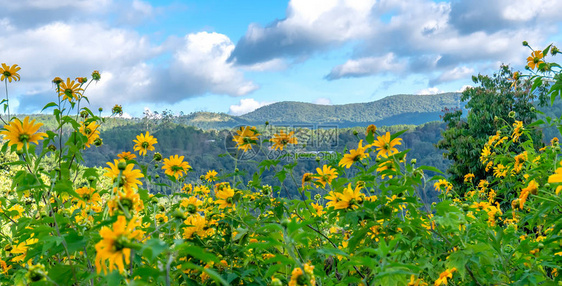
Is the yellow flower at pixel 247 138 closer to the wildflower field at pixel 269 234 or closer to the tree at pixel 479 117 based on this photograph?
the wildflower field at pixel 269 234

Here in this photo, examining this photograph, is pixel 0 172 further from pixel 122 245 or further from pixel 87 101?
pixel 122 245

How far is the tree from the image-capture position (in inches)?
442

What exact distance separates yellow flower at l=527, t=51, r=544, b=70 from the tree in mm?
8322

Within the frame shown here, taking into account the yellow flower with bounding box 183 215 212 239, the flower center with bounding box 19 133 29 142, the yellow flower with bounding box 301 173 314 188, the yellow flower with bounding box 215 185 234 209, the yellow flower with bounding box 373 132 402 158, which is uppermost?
the flower center with bounding box 19 133 29 142

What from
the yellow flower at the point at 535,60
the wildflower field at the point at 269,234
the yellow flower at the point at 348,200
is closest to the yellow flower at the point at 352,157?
the wildflower field at the point at 269,234

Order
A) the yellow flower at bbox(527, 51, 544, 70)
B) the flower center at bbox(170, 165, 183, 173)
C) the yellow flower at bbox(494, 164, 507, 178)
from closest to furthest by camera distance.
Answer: the flower center at bbox(170, 165, 183, 173), the yellow flower at bbox(527, 51, 544, 70), the yellow flower at bbox(494, 164, 507, 178)

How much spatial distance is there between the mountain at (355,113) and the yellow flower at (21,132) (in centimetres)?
8391

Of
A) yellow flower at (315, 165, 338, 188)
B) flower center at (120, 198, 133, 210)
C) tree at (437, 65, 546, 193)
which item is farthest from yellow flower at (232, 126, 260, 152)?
tree at (437, 65, 546, 193)

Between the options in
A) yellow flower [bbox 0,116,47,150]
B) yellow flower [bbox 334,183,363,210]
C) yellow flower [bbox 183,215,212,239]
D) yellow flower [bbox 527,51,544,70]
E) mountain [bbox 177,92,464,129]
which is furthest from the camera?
mountain [bbox 177,92,464,129]

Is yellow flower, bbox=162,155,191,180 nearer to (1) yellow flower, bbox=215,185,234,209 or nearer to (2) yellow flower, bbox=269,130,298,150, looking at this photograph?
(1) yellow flower, bbox=215,185,234,209

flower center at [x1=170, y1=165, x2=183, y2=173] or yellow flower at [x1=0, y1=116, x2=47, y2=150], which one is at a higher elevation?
yellow flower at [x1=0, y1=116, x2=47, y2=150]

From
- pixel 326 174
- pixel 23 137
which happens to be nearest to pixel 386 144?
pixel 326 174

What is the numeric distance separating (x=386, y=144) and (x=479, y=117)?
11.5 meters

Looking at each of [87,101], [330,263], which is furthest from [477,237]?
[87,101]
